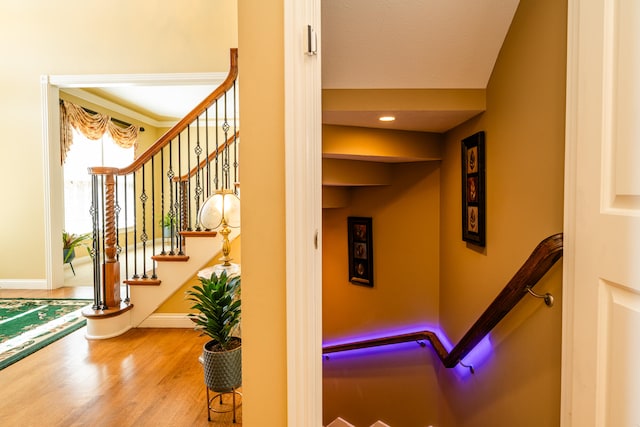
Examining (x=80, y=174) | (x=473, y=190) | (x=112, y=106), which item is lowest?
(x=473, y=190)

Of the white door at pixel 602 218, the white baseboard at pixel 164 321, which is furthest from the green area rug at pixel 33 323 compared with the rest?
the white door at pixel 602 218

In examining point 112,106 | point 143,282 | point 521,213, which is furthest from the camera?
point 112,106

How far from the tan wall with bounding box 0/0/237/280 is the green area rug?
0.79 m

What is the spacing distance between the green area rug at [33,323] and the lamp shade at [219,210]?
1774 millimetres

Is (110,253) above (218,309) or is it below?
above

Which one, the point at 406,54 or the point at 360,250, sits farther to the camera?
the point at 360,250

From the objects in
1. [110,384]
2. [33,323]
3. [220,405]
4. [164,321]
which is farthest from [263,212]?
[33,323]

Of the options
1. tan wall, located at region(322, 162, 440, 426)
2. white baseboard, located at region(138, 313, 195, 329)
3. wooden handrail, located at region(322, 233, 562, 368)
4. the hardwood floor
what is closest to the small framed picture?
tan wall, located at region(322, 162, 440, 426)

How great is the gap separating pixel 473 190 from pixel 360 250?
1.45 metres

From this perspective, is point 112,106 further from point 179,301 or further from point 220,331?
point 220,331

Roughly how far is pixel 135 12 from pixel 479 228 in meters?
4.53

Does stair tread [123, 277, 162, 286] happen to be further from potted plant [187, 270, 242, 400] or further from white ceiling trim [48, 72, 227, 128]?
white ceiling trim [48, 72, 227, 128]

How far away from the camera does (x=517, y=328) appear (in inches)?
63.3

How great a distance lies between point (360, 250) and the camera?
333 centimetres
